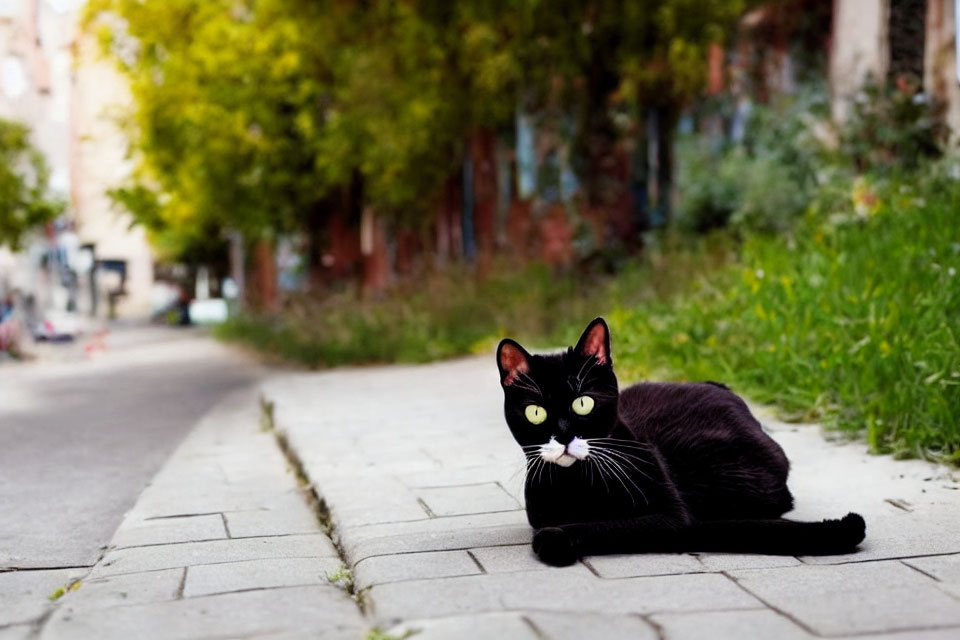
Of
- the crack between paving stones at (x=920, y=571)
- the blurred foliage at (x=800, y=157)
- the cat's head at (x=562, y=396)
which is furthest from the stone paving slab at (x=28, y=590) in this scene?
the blurred foliage at (x=800, y=157)

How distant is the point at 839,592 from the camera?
2.59 meters

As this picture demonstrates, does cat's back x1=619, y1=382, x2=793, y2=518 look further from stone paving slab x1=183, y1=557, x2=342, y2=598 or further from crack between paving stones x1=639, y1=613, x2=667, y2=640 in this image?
stone paving slab x1=183, y1=557, x2=342, y2=598

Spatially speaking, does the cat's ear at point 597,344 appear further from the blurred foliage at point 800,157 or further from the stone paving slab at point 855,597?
the blurred foliage at point 800,157

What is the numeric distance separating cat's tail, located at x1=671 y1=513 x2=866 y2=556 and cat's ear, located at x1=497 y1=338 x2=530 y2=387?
0.63 meters

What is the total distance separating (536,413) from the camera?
115 inches

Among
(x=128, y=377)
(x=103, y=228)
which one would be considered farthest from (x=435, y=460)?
(x=103, y=228)

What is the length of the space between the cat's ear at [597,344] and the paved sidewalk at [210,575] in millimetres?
935

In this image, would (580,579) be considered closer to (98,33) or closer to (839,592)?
(839,592)

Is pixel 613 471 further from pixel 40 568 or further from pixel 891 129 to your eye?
pixel 891 129

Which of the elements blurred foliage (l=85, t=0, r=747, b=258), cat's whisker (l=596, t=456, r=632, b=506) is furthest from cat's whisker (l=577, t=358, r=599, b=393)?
blurred foliage (l=85, t=0, r=747, b=258)

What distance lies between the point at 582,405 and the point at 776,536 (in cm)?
66

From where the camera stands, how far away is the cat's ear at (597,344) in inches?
117

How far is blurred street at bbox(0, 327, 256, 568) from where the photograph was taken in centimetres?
412

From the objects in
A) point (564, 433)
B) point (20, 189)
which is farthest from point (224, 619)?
point (20, 189)
